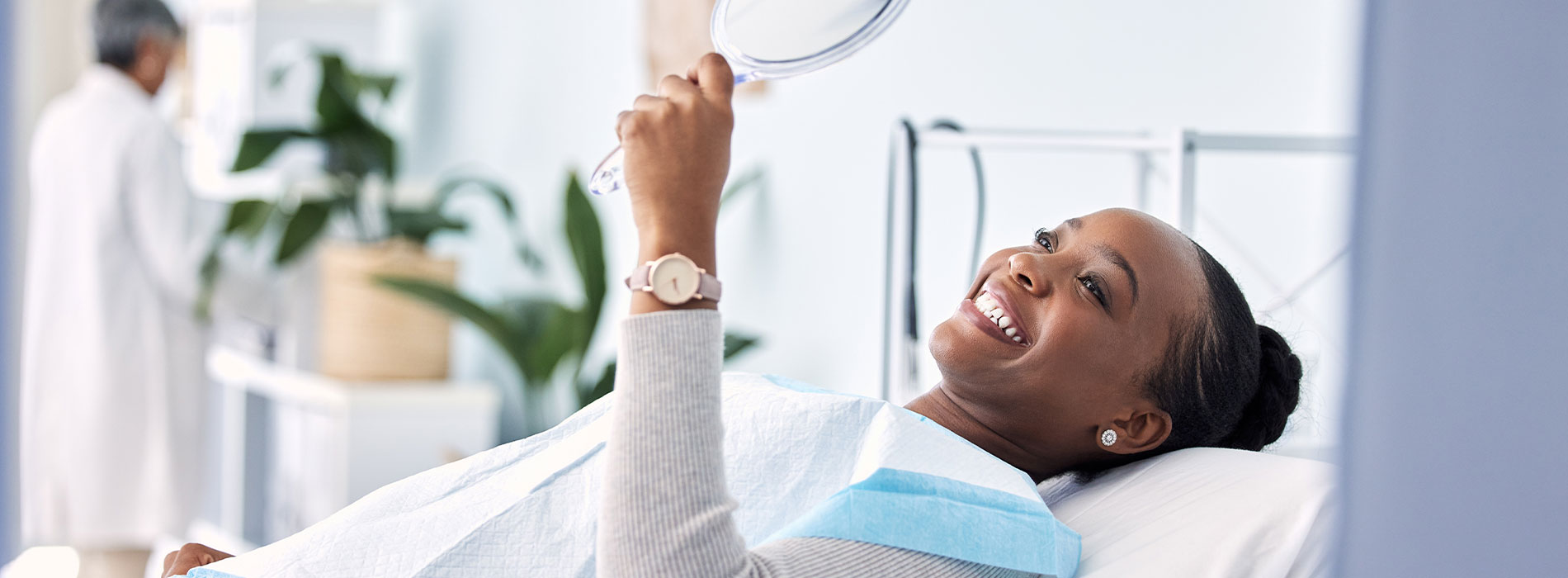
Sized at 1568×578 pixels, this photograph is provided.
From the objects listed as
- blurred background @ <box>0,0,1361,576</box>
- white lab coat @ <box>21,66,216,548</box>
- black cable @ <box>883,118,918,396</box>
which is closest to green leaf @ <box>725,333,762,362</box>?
blurred background @ <box>0,0,1361,576</box>

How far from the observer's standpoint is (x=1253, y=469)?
1070mm

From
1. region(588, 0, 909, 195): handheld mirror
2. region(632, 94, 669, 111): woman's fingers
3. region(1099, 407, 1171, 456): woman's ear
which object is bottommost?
region(1099, 407, 1171, 456): woman's ear

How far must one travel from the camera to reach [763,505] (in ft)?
3.39

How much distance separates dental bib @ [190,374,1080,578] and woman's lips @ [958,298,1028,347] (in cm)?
11

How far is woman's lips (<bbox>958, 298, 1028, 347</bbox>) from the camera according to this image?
44.4 inches

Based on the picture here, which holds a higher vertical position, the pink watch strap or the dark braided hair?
the pink watch strap

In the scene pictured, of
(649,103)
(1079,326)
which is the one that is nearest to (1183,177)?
(1079,326)

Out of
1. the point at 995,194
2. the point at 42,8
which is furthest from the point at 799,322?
the point at 42,8

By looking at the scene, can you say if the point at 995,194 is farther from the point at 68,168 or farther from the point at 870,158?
the point at 68,168

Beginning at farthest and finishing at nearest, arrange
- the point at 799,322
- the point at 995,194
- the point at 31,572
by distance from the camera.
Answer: the point at 31,572 < the point at 799,322 < the point at 995,194

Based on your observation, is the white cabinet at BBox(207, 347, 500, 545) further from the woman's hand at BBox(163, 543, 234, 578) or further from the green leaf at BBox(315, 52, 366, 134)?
the woman's hand at BBox(163, 543, 234, 578)

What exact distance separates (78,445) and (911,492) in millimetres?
2622

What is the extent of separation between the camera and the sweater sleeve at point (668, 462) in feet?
2.53

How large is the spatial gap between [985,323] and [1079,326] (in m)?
0.08
